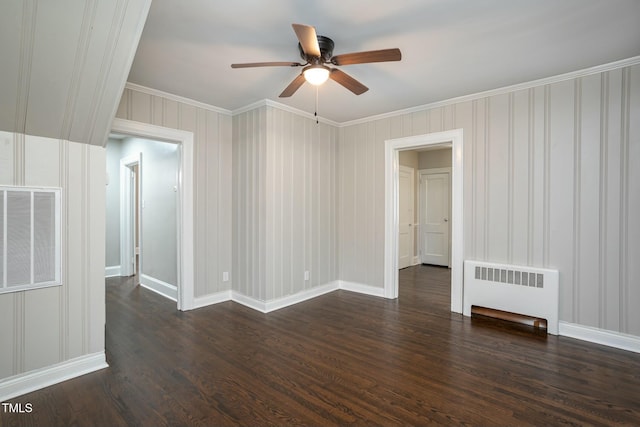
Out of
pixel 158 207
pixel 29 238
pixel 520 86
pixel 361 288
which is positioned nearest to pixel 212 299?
pixel 158 207

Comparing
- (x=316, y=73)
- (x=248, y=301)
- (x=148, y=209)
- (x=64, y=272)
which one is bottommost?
(x=248, y=301)

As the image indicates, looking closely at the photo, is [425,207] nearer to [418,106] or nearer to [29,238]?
[418,106]

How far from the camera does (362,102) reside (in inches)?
151

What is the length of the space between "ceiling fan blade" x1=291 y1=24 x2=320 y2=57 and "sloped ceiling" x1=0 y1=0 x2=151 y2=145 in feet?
2.61

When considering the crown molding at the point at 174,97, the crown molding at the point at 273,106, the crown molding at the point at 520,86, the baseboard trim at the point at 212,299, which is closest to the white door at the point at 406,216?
the crown molding at the point at 520,86

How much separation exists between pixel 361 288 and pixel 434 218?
10.7 feet

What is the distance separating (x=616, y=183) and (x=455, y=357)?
2127 millimetres

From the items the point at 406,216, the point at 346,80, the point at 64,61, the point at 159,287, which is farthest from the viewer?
the point at 406,216

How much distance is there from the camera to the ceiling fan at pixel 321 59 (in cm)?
195

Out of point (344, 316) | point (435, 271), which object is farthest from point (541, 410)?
point (435, 271)

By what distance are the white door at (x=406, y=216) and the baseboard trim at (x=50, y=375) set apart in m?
5.34

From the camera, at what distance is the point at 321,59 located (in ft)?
7.49

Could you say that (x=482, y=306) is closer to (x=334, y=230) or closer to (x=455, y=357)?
(x=455, y=357)

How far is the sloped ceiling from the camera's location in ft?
5.20
